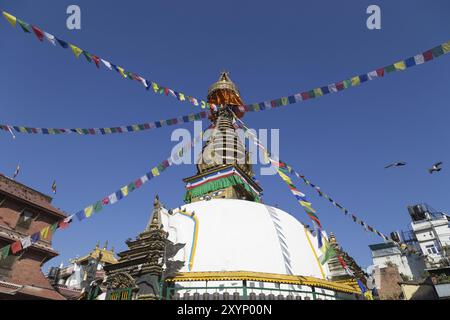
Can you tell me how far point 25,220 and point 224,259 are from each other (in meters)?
14.8

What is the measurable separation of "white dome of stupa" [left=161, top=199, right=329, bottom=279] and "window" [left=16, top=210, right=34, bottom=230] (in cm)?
1112

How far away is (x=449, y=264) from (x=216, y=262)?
2285 centimetres

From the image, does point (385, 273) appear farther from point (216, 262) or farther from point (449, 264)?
point (216, 262)

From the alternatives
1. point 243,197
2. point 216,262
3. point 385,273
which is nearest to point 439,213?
point 385,273

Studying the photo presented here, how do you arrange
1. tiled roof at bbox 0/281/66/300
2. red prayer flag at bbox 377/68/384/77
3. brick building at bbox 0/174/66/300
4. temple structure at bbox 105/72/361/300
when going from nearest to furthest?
temple structure at bbox 105/72/361/300
red prayer flag at bbox 377/68/384/77
tiled roof at bbox 0/281/66/300
brick building at bbox 0/174/66/300

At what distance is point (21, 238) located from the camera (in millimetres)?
16672

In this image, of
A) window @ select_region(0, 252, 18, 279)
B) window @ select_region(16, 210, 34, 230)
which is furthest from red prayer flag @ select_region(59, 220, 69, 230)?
window @ select_region(16, 210, 34, 230)

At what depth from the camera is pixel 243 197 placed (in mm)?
17688

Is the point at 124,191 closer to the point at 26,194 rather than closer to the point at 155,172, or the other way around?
the point at 155,172

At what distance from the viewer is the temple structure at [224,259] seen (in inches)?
352

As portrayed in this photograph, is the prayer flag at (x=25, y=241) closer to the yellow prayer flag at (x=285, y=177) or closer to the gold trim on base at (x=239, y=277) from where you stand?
the gold trim on base at (x=239, y=277)

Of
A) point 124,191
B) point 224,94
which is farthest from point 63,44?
point 224,94

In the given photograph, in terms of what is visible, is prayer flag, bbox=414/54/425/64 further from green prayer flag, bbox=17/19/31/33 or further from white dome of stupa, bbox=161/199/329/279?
green prayer flag, bbox=17/19/31/33

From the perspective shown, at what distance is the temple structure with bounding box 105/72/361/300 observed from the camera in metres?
8.94
